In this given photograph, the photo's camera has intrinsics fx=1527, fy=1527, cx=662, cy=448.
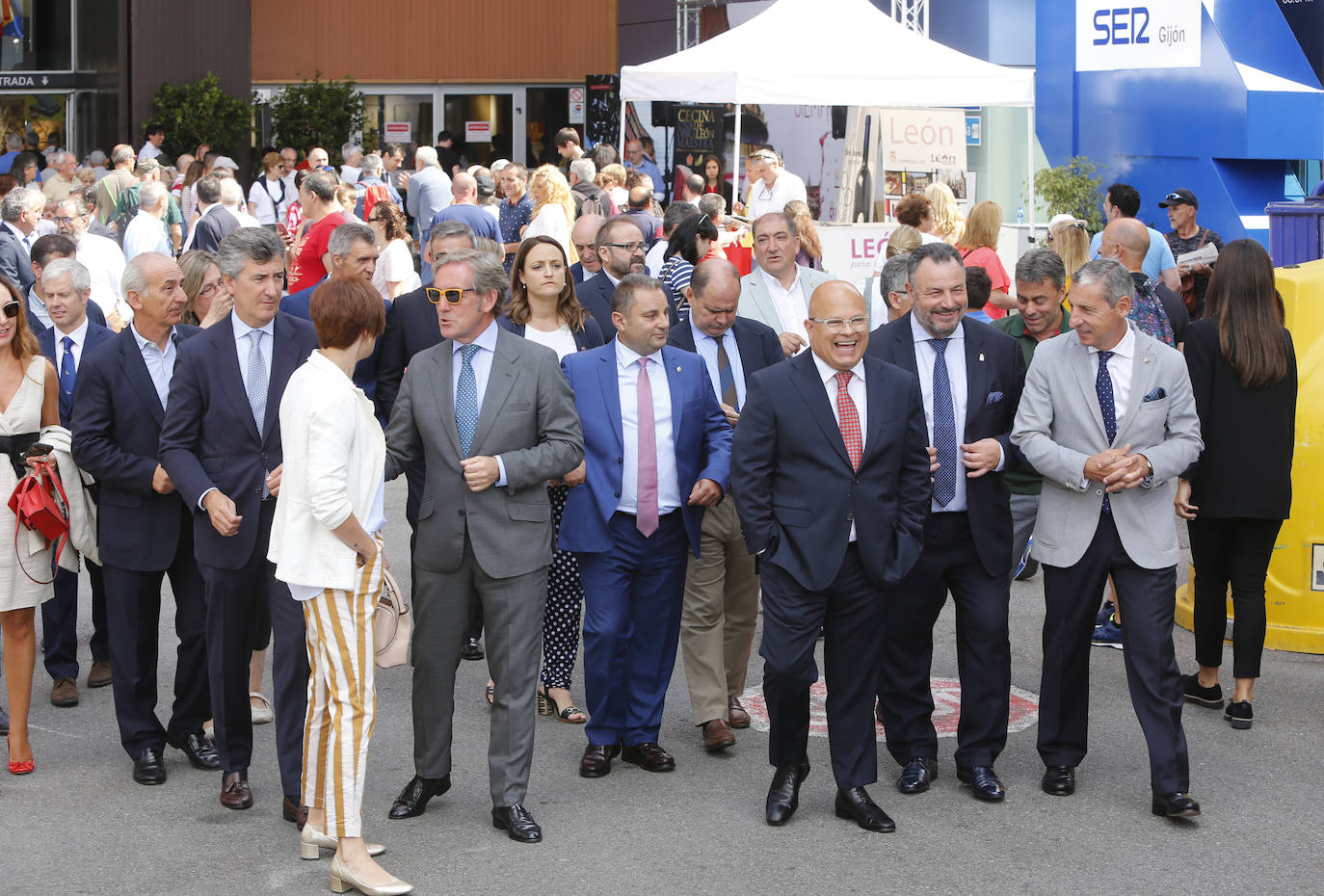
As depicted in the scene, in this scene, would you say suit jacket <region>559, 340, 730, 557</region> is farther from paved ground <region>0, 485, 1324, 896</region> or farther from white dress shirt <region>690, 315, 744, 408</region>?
paved ground <region>0, 485, 1324, 896</region>

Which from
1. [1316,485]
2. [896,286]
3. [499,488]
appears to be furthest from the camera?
[1316,485]

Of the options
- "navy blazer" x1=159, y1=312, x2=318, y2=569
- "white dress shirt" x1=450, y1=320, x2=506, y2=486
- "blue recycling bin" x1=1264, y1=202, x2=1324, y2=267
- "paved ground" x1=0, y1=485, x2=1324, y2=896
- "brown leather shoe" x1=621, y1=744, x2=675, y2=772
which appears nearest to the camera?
"paved ground" x1=0, y1=485, x2=1324, y2=896

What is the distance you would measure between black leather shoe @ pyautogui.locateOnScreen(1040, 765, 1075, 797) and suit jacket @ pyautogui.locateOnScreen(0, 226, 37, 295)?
6967 millimetres

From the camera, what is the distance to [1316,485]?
24.2 ft

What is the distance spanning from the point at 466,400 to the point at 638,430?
86 cm

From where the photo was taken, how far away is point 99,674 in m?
7.18

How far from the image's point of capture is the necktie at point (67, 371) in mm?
6801

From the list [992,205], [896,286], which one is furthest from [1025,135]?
[896,286]

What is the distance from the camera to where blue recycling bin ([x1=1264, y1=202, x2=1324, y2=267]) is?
943 cm

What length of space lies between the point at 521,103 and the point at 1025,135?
13.0 metres

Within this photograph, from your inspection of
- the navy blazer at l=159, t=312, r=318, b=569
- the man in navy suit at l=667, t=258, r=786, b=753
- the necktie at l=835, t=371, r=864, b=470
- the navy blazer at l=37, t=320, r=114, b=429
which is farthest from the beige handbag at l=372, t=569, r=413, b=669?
the navy blazer at l=37, t=320, r=114, b=429

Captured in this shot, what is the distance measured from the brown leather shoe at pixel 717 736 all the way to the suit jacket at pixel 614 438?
0.75 meters

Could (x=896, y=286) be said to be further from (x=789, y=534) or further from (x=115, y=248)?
(x=115, y=248)

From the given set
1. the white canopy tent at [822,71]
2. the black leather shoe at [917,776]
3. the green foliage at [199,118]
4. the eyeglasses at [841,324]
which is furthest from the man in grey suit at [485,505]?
the green foliage at [199,118]
